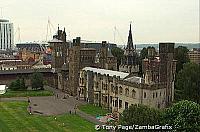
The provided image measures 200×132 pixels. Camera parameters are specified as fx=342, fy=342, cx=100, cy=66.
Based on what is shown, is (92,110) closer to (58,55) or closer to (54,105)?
(54,105)

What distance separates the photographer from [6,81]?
11850 centimetres

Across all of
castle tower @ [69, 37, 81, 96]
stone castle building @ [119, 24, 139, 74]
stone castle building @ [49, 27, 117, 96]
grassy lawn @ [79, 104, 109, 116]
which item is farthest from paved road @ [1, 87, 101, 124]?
stone castle building @ [119, 24, 139, 74]

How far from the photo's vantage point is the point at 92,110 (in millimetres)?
79062

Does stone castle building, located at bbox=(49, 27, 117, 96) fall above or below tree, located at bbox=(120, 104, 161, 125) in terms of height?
above

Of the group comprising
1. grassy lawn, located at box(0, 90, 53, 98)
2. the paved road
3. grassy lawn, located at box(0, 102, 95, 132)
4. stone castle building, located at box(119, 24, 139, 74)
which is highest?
stone castle building, located at box(119, 24, 139, 74)

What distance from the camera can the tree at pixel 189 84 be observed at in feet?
266

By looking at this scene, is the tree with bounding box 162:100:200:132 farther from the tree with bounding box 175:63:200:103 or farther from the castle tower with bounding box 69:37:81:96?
the castle tower with bounding box 69:37:81:96

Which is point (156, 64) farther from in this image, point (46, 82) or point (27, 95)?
point (46, 82)

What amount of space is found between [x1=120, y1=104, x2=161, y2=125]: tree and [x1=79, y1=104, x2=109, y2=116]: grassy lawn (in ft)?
81.3

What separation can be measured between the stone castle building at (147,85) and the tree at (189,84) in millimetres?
8421

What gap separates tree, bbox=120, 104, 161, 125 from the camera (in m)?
49.0

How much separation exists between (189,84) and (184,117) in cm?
3373

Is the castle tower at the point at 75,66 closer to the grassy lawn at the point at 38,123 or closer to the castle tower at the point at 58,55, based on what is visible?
the castle tower at the point at 58,55

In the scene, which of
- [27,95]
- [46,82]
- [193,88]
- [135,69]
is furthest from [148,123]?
[46,82]
